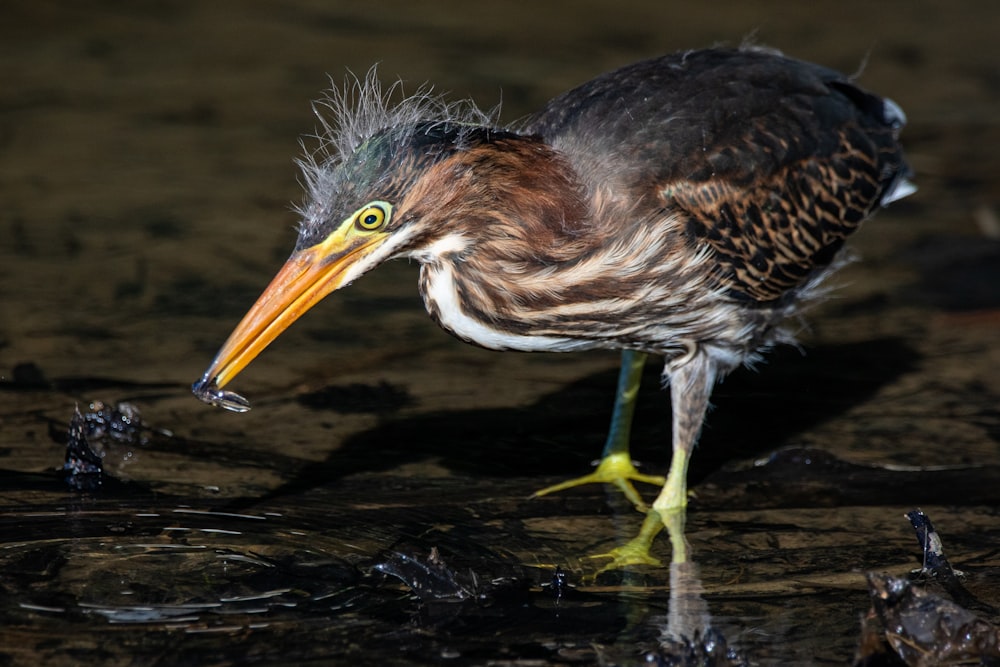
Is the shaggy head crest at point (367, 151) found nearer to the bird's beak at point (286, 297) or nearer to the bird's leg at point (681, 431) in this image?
the bird's beak at point (286, 297)

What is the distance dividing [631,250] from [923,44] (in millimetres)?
9626

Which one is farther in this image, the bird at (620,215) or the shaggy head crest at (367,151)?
the bird at (620,215)

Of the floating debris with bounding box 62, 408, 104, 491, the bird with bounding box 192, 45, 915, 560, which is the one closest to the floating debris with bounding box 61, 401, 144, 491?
the floating debris with bounding box 62, 408, 104, 491

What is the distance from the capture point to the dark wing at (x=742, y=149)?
6.62 meters

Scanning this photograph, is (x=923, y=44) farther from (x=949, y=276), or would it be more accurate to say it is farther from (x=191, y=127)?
(x=191, y=127)

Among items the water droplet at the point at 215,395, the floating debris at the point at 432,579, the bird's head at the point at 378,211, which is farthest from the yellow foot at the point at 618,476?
the water droplet at the point at 215,395

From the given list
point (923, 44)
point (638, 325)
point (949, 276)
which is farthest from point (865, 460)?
point (923, 44)

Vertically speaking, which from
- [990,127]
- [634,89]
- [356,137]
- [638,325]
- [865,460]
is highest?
[990,127]

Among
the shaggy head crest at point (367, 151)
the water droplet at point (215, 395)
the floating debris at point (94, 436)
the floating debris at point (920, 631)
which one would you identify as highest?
the shaggy head crest at point (367, 151)

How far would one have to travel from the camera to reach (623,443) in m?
7.49

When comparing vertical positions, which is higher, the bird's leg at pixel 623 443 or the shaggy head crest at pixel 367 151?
the shaggy head crest at pixel 367 151

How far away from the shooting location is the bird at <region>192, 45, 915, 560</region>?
577 centimetres

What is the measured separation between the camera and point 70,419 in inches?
292

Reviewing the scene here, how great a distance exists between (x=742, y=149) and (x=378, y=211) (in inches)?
82.4
